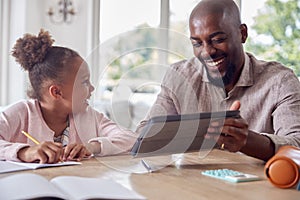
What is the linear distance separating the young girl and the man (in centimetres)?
19

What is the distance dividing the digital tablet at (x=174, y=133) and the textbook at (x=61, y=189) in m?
0.24

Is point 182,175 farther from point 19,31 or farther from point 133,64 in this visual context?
point 19,31

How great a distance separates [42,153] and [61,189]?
391 millimetres

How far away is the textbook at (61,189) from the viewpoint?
74 cm

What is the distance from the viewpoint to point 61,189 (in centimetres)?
81

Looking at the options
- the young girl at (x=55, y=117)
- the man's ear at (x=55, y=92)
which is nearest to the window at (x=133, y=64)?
the young girl at (x=55, y=117)

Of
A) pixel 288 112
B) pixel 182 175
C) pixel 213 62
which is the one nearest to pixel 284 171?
pixel 182 175

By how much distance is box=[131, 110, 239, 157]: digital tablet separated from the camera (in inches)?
43.1

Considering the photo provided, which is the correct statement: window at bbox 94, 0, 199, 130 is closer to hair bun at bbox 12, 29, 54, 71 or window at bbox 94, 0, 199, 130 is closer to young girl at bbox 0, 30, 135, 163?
young girl at bbox 0, 30, 135, 163

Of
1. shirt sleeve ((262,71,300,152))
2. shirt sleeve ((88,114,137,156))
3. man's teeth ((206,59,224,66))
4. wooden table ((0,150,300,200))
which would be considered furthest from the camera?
man's teeth ((206,59,224,66))

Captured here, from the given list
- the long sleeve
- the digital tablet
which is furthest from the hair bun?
the digital tablet

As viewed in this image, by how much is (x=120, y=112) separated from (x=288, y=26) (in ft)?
9.74

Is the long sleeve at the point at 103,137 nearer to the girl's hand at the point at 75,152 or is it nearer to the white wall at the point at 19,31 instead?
the girl's hand at the point at 75,152

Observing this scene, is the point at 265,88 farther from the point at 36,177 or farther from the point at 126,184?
the point at 36,177
